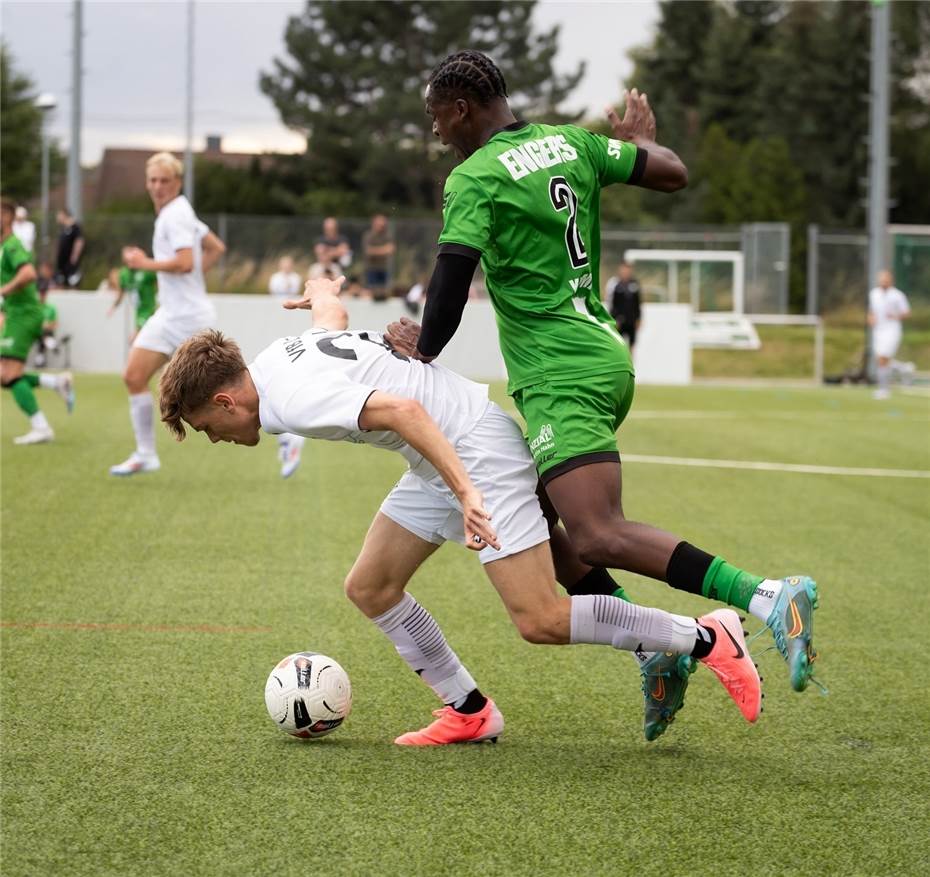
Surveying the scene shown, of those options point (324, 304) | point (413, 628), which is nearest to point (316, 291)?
point (324, 304)

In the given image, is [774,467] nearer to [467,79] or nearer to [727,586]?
[727,586]

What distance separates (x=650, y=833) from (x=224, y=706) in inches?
70.6

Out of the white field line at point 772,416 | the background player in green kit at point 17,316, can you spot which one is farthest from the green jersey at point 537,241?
the white field line at point 772,416

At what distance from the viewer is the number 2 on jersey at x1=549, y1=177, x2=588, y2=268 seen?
14.5 ft

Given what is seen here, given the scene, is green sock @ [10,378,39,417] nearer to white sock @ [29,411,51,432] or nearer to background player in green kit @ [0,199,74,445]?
background player in green kit @ [0,199,74,445]

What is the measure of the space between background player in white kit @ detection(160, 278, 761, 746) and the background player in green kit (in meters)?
8.65

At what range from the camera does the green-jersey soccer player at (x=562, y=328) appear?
4238mm

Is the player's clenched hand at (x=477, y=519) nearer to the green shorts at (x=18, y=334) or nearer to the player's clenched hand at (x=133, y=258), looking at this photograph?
the player's clenched hand at (x=133, y=258)

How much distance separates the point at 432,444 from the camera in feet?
12.8

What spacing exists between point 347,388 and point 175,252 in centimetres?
704

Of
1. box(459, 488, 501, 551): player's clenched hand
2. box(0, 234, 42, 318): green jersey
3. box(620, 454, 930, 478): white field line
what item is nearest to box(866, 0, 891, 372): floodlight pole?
box(620, 454, 930, 478): white field line

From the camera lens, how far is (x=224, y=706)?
496 cm

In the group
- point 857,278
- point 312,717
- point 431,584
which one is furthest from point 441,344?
point 857,278

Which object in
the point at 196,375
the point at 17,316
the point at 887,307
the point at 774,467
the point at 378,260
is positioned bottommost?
the point at 774,467
